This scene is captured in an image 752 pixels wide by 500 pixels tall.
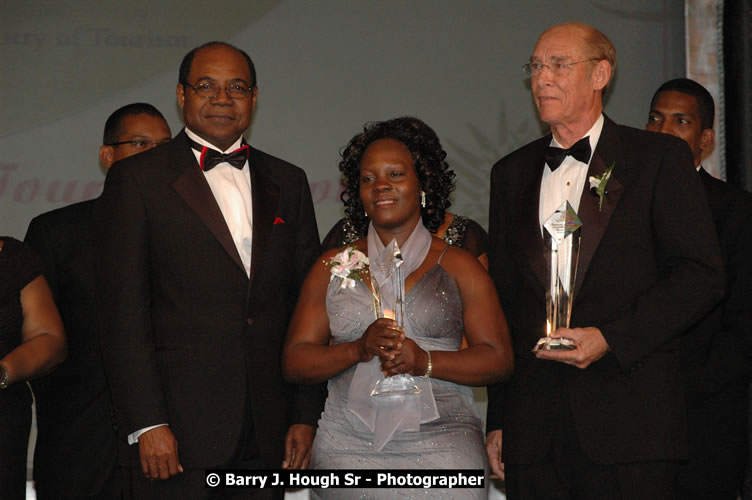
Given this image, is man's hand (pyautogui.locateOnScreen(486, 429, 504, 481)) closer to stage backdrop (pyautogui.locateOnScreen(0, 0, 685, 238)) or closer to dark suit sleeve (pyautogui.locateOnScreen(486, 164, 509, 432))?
dark suit sleeve (pyautogui.locateOnScreen(486, 164, 509, 432))

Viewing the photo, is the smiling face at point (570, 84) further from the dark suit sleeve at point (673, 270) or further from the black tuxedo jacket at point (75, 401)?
the black tuxedo jacket at point (75, 401)

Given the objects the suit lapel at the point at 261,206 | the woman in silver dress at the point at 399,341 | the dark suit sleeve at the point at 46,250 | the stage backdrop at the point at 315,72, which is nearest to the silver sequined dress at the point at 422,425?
the woman in silver dress at the point at 399,341

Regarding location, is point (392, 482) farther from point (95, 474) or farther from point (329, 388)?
point (95, 474)

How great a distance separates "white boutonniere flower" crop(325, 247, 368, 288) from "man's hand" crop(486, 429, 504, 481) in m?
0.81

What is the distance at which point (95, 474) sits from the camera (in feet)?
14.7

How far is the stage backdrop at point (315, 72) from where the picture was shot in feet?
20.7

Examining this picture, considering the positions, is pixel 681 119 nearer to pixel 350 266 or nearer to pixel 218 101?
pixel 350 266

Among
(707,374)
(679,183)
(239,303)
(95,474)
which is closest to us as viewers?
(679,183)

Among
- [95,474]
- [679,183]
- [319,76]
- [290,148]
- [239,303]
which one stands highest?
[319,76]

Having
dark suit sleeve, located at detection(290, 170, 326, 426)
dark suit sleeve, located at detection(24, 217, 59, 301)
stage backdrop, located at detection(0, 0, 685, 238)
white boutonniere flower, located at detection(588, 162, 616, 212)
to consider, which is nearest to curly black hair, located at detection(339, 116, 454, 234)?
dark suit sleeve, located at detection(290, 170, 326, 426)

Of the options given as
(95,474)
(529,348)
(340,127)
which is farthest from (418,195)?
(340,127)

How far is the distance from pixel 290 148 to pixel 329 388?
3108mm

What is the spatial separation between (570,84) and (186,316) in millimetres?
1677

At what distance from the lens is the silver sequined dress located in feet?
11.2
